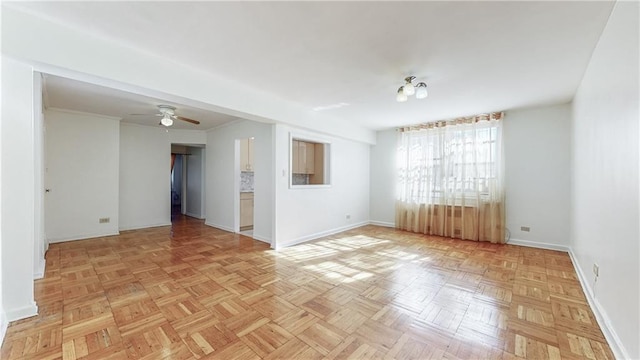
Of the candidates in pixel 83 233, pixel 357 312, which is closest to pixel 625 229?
pixel 357 312

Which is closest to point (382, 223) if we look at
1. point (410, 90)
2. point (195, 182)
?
point (410, 90)

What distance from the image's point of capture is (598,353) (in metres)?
1.65

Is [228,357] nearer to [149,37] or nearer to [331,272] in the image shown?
[331,272]

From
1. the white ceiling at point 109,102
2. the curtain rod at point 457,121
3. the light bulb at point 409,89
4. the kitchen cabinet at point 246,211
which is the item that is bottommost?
the kitchen cabinet at point 246,211

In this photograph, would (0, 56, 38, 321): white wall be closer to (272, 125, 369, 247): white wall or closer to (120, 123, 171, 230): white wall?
(272, 125, 369, 247): white wall

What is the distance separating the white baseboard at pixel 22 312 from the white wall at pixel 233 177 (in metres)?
2.69

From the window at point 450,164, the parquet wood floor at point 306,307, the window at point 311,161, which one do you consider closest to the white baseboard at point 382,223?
the window at point 450,164

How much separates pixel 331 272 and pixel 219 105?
7.98 ft

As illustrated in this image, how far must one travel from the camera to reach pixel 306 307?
2.23m

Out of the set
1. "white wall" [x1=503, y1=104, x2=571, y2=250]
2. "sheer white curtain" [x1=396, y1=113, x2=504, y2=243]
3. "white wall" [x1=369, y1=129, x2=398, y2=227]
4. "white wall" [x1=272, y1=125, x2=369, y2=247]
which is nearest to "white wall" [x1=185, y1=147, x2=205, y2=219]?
"white wall" [x1=272, y1=125, x2=369, y2=247]

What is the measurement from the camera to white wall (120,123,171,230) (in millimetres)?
5402

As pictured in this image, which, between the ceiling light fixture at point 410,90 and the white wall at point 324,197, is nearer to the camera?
the ceiling light fixture at point 410,90

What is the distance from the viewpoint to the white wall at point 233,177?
14.8ft

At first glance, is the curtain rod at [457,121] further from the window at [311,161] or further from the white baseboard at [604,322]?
the white baseboard at [604,322]
